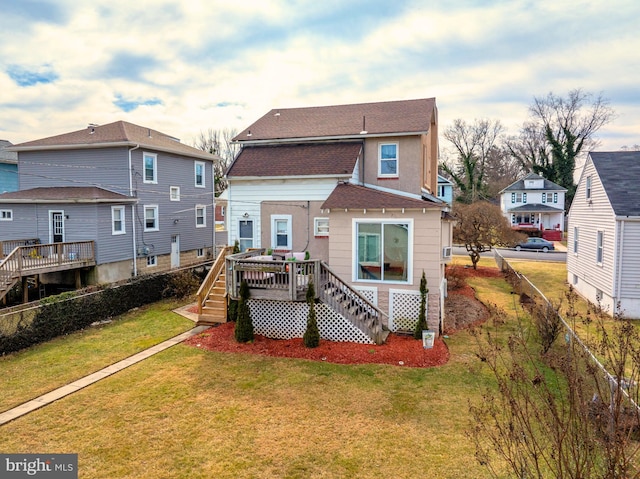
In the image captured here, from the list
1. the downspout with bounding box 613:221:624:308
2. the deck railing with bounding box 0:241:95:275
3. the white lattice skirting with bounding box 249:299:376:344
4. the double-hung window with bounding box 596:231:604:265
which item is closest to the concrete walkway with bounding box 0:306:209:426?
the white lattice skirting with bounding box 249:299:376:344

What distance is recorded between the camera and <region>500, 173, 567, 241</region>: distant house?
4766 centimetres

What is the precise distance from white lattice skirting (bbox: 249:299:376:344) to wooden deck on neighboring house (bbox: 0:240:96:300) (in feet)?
34.1

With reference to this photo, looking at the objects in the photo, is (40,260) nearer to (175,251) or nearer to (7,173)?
(175,251)

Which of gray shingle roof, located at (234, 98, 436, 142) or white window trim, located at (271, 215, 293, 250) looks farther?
gray shingle roof, located at (234, 98, 436, 142)

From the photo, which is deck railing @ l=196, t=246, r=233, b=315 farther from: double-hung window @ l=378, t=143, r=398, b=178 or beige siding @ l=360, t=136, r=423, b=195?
double-hung window @ l=378, t=143, r=398, b=178

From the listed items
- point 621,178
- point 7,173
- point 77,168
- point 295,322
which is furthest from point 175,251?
point 621,178

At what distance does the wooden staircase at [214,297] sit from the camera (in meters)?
14.7

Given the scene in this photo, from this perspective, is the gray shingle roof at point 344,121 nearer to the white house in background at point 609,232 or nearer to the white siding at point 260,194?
the white siding at point 260,194

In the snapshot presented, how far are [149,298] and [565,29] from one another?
17992 mm

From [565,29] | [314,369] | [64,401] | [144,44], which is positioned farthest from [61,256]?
[565,29]


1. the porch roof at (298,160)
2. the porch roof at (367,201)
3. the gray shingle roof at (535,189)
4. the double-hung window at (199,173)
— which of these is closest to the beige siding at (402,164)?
the porch roof at (298,160)

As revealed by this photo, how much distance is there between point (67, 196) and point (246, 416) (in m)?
17.6

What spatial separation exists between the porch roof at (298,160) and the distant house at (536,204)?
37.6 metres

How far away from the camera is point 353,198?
13703 millimetres
